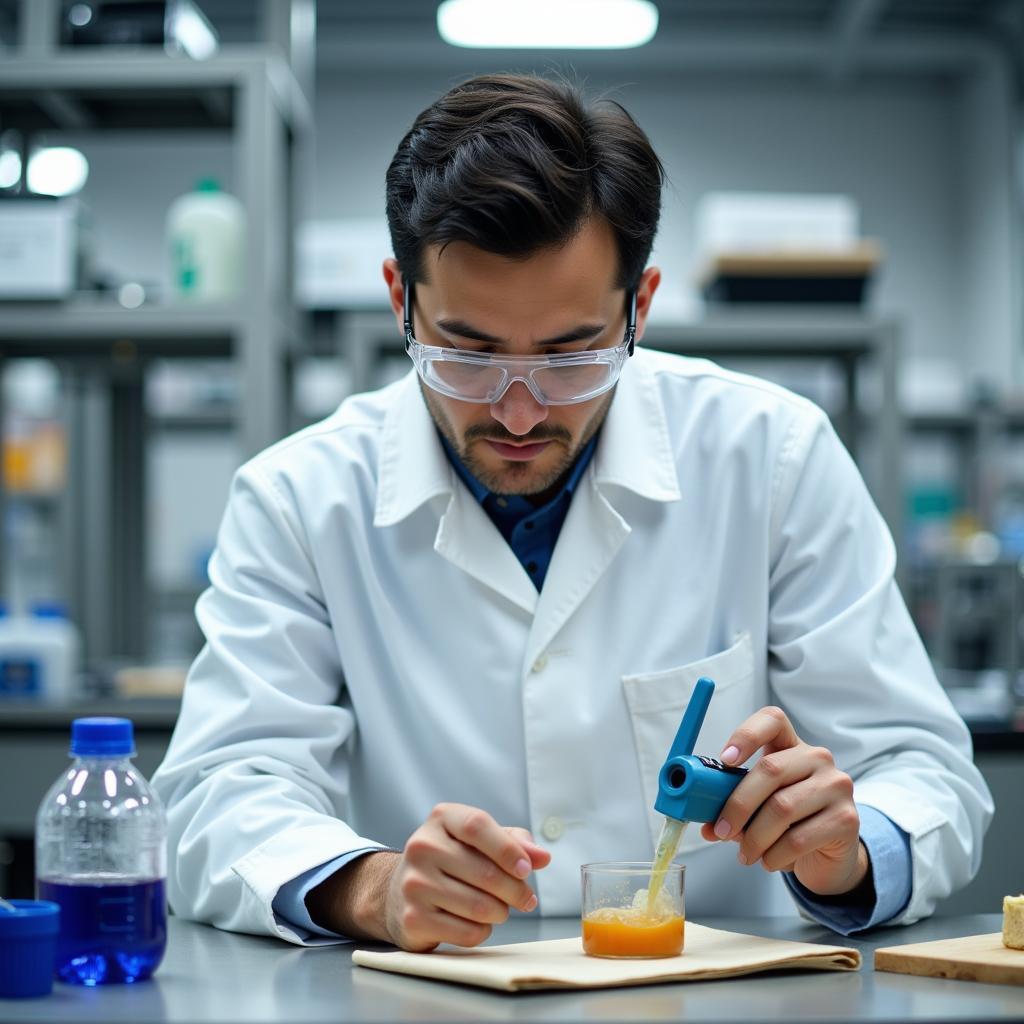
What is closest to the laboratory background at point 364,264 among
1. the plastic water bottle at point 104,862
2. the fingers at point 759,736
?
the fingers at point 759,736

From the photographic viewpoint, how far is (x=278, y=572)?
5.01 ft

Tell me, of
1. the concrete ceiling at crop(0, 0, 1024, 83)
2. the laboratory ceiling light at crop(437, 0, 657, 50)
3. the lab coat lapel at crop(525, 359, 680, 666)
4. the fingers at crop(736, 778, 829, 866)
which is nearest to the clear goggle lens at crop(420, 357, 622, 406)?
the lab coat lapel at crop(525, 359, 680, 666)

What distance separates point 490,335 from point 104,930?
65 cm

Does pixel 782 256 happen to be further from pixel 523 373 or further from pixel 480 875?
pixel 480 875

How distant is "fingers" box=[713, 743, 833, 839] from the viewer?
114 centimetres

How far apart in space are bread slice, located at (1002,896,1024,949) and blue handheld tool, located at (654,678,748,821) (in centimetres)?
25

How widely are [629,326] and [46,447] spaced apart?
5619 millimetres

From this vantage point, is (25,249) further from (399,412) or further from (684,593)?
(684,593)

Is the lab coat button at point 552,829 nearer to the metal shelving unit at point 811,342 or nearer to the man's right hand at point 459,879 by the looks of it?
the man's right hand at point 459,879

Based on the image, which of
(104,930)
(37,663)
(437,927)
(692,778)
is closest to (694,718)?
(692,778)

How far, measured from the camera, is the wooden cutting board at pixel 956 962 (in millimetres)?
1036

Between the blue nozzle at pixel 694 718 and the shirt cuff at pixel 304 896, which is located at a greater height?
the blue nozzle at pixel 694 718

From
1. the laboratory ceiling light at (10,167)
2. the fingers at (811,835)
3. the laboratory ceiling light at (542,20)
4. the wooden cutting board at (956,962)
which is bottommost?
the wooden cutting board at (956,962)

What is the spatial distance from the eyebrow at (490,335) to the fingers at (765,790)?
45 cm
